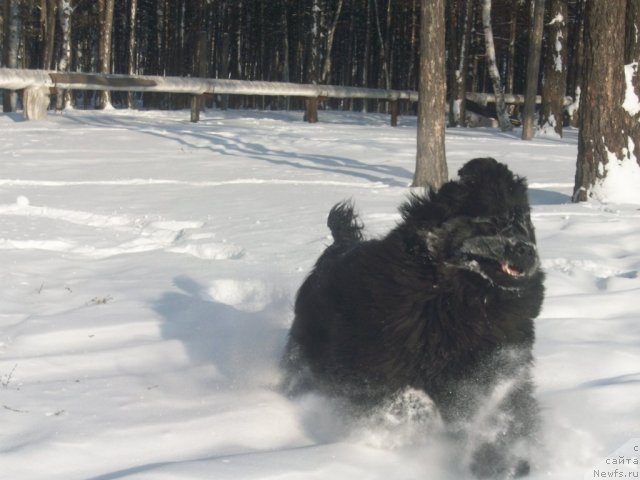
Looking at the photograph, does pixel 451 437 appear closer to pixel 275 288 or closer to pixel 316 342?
pixel 316 342

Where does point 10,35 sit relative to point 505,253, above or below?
above

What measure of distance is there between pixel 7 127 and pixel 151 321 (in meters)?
13.8

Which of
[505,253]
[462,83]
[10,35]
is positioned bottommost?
[505,253]

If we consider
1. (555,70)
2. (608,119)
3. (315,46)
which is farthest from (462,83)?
(608,119)

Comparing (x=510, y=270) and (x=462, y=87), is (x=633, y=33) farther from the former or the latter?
(x=462, y=87)

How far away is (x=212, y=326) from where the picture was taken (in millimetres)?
6137

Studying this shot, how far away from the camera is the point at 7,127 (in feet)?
61.0

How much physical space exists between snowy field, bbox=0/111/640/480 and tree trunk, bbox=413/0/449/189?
0.46 meters

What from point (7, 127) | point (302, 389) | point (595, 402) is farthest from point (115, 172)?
point (595, 402)

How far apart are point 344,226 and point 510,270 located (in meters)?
1.66

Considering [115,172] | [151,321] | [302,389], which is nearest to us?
[302,389]

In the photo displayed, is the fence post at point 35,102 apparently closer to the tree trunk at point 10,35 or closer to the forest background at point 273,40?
the tree trunk at point 10,35

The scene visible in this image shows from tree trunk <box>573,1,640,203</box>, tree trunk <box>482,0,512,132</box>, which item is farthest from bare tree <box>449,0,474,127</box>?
tree trunk <box>573,1,640,203</box>

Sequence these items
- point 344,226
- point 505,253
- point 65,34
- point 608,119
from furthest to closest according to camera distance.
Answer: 1. point 65,34
2. point 608,119
3. point 344,226
4. point 505,253
